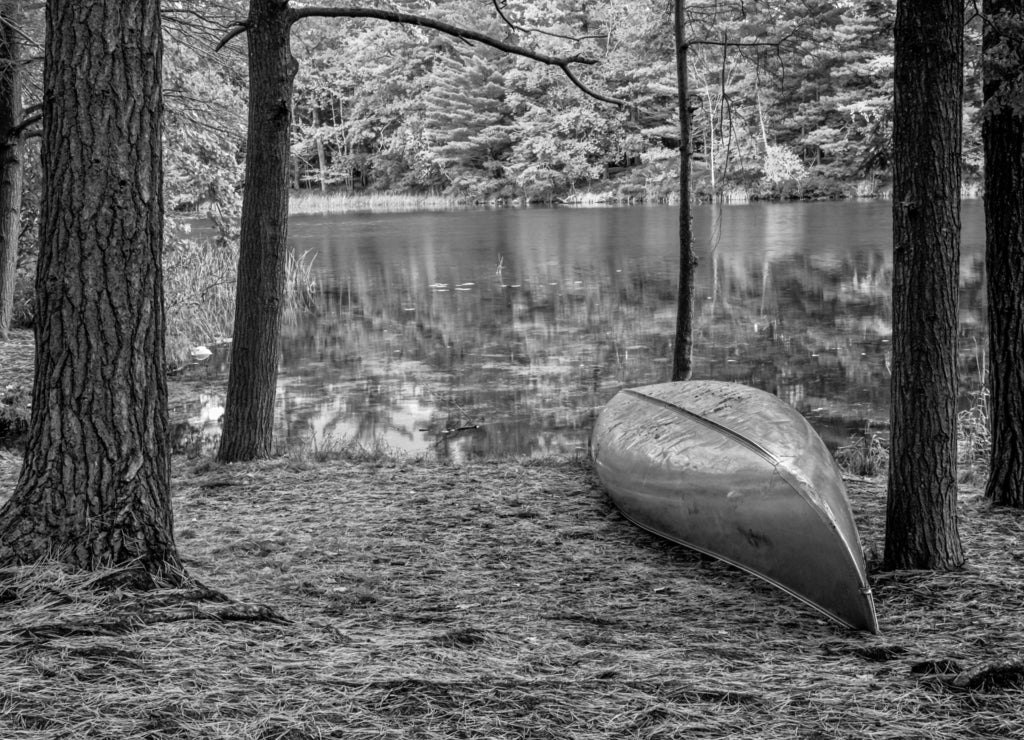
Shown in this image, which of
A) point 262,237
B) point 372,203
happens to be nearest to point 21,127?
point 262,237

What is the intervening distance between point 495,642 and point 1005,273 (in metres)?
3.30

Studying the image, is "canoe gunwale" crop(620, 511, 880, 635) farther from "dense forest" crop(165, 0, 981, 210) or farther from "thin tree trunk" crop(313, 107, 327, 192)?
"thin tree trunk" crop(313, 107, 327, 192)

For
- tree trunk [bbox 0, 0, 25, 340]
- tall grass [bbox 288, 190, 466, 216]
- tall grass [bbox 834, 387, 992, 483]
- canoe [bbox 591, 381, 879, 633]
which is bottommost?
tall grass [bbox 834, 387, 992, 483]

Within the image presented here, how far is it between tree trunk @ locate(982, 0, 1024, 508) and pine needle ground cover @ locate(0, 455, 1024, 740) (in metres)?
0.29

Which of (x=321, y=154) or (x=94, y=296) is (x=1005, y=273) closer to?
(x=94, y=296)

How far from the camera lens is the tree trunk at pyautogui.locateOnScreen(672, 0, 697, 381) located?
6.21 metres

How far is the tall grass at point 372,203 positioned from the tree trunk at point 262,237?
126ft

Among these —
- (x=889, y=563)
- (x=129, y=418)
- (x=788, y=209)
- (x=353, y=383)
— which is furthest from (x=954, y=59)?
(x=788, y=209)

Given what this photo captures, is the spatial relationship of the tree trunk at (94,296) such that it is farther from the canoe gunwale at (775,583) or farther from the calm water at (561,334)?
the calm water at (561,334)

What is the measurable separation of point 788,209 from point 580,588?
100 feet

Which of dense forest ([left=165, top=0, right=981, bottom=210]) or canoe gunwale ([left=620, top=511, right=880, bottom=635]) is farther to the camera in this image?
dense forest ([left=165, top=0, right=981, bottom=210])

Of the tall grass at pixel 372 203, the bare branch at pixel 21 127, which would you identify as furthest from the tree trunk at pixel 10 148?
the tall grass at pixel 372 203

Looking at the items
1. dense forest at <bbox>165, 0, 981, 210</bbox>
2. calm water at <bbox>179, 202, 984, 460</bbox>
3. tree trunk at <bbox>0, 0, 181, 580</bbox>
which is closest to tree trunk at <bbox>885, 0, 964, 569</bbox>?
calm water at <bbox>179, 202, 984, 460</bbox>

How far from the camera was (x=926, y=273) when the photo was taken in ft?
12.2
